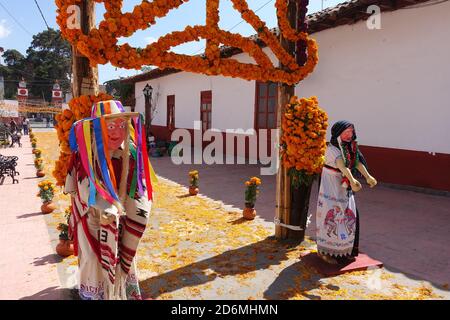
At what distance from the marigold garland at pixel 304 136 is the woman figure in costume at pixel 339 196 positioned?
0.46 metres

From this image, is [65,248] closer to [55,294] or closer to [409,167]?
[55,294]

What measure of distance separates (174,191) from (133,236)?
5.64m

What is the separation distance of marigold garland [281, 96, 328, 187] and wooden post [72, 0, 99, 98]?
2.44 m

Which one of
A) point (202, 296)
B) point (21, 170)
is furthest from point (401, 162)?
point (21, 170)

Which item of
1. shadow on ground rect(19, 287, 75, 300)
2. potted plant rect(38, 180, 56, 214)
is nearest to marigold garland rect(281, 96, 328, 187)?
shadow on ground rect(19, 287, 75, 300)

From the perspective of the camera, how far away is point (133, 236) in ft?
9.38

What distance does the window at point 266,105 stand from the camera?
12.1 m

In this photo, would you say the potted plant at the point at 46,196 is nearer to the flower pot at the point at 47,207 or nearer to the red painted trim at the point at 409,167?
the flower pot at the point at 47,207

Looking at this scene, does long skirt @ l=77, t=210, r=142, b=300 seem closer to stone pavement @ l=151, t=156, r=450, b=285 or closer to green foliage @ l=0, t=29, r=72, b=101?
stone pavement @ l=151, t=156, r=450, b=285

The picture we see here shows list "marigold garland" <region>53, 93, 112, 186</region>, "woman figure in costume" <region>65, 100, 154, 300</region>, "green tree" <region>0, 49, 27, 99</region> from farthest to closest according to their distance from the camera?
"green tree" <region>0, 49, 27, 99</region>
"marigold garland" <region>53, 93, 112, 186</region>
"woman figure in costume" <region>65, 100, 154, 300</region>

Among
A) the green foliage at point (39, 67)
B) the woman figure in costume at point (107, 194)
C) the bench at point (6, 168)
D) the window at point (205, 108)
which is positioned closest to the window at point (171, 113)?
the window at point (205, 108)

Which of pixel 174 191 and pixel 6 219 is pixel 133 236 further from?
pixel 174 191

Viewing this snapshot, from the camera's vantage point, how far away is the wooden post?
321 centimetres

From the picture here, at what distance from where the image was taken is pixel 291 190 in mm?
4805
